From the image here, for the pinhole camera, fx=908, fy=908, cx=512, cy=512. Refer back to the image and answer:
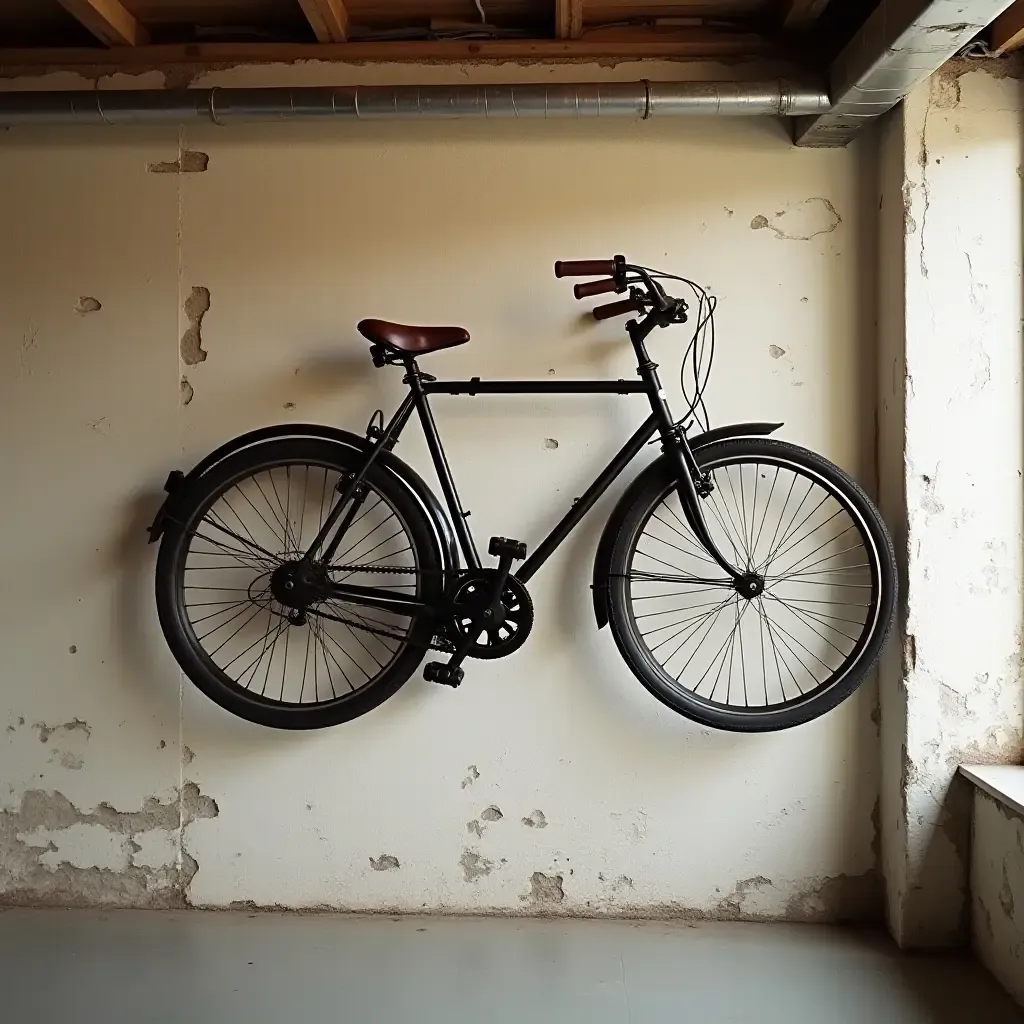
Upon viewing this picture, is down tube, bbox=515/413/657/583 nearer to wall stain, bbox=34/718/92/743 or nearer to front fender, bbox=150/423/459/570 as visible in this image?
front fender, bbox=150/423/459/570

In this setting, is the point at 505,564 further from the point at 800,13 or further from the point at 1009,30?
the point at 1009,30

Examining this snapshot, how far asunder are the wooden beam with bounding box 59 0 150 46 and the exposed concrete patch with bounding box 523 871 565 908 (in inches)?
97.6

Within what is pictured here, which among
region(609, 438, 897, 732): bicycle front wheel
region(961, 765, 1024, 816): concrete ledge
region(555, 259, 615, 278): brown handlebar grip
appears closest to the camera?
region(961, 765, 1024, 816): concrete ledge

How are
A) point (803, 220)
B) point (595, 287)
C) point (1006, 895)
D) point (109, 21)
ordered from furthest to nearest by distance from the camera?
point (803, 220), point (109, 21), point (595, 287), point (1006, 895)

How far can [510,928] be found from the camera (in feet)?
7.88

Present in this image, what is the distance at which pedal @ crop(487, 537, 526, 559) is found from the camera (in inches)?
88.4

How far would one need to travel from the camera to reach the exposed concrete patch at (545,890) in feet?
8.08

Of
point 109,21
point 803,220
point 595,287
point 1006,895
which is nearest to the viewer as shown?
point 1006,895

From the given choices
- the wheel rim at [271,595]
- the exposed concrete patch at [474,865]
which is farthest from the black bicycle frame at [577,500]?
the exposed concrete patch at [474,865]

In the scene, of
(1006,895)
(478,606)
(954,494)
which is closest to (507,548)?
(478,606)

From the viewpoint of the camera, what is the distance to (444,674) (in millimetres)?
2277

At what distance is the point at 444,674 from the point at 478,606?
190 millimetres

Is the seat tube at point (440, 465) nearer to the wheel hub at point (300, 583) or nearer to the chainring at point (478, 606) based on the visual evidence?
the chainring at point (478, 606)

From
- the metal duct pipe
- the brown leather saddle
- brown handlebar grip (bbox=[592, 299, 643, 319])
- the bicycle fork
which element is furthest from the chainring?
the metal duct pipe
